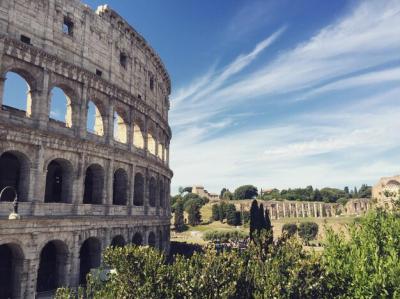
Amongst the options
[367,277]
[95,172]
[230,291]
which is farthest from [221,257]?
[95,172]

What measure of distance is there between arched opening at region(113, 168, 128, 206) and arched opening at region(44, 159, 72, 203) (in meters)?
4.55

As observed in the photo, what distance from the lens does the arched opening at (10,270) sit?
1809 cm

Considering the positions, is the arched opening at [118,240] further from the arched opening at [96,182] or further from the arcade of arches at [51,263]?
the arched opening at [96,182]

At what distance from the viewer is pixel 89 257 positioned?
77.0ft

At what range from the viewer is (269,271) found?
503 inches

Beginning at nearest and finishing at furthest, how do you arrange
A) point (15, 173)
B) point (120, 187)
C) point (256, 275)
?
point (256, 275) < point (15, 173) < point (120, 187)

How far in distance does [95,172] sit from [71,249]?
17.5ft

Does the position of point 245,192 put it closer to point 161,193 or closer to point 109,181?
point 161,193

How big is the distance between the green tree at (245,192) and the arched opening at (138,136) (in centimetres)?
10837

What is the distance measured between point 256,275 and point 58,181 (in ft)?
49.6

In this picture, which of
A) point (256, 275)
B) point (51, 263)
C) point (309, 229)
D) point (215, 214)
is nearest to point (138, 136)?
point (51, 263)

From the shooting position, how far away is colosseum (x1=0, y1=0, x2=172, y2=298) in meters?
18.5

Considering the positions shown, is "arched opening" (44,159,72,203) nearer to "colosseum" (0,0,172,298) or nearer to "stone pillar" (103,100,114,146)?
"colosseum" (0,0,172,298)

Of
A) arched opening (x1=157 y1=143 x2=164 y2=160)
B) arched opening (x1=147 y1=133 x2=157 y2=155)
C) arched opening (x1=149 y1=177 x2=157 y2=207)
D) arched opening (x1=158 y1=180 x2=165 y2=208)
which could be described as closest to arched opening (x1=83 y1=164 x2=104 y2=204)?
arched opening (x1=149 y1=177 x2=157 y2=207)
